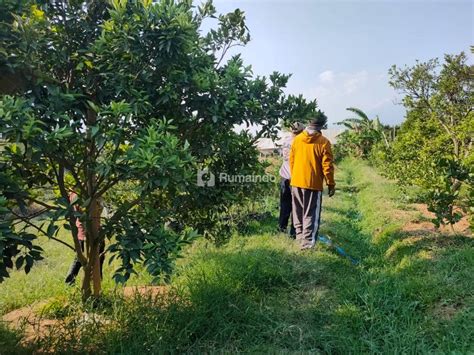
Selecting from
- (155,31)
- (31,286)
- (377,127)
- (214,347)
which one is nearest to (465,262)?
(214,347)

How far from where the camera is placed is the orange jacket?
500cm

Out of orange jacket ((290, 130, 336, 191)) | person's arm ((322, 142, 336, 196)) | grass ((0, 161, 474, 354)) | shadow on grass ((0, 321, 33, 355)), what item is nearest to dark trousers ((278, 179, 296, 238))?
orange jacket ((290, 130, 336, 191))

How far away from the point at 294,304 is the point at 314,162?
218cm

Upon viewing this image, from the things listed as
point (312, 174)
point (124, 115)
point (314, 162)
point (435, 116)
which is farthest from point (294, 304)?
point (435, 116)

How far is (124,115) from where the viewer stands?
230 cm

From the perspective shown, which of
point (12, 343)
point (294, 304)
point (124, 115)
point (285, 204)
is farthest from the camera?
point (285, 204)

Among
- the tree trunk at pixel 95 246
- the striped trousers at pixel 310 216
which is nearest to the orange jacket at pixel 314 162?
the striped trousers at pixel 310 216

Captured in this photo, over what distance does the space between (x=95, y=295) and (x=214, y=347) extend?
4.39 feet

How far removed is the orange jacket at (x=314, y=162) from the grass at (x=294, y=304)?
3.03ft

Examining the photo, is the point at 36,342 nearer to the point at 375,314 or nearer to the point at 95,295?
the point at 95,295

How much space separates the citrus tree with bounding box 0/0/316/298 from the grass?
74cm

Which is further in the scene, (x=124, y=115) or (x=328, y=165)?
(x=328, y=165)

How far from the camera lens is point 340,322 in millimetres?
3061

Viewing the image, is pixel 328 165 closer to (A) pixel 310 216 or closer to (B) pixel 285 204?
(A) pixel 310 216
